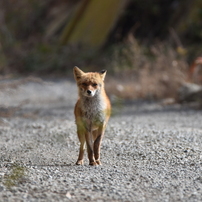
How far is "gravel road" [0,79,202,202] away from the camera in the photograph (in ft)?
12.4

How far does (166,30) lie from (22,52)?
21.5 feet

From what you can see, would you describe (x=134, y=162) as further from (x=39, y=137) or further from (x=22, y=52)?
(x=22, y=52)

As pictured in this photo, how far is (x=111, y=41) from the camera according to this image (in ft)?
58.2

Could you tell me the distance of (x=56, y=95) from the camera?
12648mm

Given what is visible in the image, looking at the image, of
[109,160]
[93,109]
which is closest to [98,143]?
[109,160]

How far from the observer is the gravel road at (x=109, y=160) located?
3.79 meters

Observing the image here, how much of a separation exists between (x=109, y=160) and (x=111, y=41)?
13.0m

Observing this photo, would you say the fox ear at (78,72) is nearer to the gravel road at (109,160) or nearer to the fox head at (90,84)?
the fox head at (90,84)

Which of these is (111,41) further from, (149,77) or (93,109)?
(93,109)

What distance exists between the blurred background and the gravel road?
8.08 feet

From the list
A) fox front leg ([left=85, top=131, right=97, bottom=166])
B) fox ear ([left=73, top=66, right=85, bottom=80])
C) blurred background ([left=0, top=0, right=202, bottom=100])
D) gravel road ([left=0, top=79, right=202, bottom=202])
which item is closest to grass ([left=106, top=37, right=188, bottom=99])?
blurred background ([left=0, top=0, right=202, bottom=100])

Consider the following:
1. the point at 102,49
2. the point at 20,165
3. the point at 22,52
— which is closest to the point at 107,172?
the point at 20,165

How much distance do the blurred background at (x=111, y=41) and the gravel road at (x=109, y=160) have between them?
8.08 feet

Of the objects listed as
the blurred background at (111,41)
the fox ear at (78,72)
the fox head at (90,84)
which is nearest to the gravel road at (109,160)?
the fox head at (90,84)
